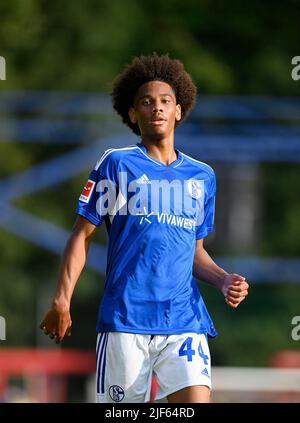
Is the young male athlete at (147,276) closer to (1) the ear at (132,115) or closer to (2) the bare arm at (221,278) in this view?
(2) the bare arm at (221,278)

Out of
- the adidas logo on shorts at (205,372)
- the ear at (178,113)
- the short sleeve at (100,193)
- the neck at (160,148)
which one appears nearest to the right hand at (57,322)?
the short sleeve at (100,193)

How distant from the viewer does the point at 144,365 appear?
19.0 ft

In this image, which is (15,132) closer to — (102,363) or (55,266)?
(55,266)

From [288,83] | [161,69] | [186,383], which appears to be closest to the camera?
[186,383]

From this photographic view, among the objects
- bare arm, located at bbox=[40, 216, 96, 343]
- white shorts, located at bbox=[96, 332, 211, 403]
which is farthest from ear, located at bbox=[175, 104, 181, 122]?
white shorts, located at bbox=[96, 332, 211, 403]

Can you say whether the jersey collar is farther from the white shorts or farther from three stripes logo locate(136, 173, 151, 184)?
the white shorts

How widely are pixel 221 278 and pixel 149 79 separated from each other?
107 cm

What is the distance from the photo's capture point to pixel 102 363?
228 inches

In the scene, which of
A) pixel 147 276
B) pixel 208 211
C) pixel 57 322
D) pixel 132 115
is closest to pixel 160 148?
pixel 132 115

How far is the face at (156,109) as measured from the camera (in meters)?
5.98

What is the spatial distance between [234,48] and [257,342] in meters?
6.35

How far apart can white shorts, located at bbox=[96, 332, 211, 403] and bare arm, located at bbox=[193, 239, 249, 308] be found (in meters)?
0.27
